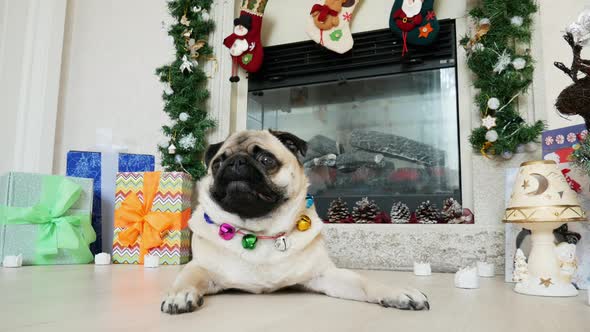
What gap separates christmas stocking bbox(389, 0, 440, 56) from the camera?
86.6 inches

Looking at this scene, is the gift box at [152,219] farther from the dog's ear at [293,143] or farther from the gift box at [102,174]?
the dog's ear at [293,143]

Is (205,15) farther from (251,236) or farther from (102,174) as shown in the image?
(251,236)

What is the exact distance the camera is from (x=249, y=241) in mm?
1190

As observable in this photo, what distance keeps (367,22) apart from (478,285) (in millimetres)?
1689

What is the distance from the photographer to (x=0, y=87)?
9.36 ft

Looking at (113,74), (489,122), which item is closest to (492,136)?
(489,122)

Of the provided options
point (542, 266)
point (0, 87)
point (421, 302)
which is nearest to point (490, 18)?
point (542, 266)

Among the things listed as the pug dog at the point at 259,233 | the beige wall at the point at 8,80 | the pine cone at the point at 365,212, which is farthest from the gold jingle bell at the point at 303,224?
the beige wall at the point at 8,80

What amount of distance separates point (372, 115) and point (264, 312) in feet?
5.62

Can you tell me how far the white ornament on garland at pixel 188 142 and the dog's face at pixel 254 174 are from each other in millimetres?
1164

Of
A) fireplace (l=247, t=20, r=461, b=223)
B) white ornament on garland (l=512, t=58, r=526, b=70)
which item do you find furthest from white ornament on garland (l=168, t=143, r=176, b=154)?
white ornament on garland (l=512, t=58, r=526, b=70)

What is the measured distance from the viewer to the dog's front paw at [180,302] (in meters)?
0.95

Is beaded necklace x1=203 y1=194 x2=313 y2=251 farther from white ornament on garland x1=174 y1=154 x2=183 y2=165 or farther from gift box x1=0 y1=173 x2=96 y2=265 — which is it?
white ornament on garland x1=174 y1=154 x2=183 y2=165

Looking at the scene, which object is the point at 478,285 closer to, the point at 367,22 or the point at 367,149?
the point at 367,149
